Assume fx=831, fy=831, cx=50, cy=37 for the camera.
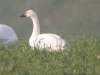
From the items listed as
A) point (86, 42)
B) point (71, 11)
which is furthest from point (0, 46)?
point (71, 11)

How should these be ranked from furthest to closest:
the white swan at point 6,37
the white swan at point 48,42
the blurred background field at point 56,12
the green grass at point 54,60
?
the blurred background field at point 56,12 < the white swan at point 6,37 < the white swan at point 48,42 < the green grass at point 54,60

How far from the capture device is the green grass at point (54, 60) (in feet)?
40.4

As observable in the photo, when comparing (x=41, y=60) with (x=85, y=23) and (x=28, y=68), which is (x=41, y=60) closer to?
(x=28, y=68)

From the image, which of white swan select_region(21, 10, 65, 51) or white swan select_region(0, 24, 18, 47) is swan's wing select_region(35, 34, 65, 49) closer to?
white swan select_region(21, 10, 65, 51)

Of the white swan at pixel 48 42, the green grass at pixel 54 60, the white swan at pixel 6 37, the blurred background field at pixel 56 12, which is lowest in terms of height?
the green grass at pixel 54 60

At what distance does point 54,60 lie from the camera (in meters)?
13.2

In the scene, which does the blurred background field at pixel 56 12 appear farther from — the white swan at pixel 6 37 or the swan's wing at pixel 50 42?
the swan's wing at pixel 50 42

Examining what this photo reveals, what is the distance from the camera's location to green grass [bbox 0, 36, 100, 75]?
12299mm

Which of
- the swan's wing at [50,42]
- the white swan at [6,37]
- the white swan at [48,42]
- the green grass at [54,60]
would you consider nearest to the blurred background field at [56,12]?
the white swan at [6,37]

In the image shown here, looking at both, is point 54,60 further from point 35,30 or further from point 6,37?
point 6,37

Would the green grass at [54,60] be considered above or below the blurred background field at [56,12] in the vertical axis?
below

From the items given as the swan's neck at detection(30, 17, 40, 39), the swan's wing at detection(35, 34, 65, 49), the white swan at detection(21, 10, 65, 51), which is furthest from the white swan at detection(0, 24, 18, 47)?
the swan's wing at detection(35, 34, 65, 49)

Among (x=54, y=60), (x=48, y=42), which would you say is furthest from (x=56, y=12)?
(x=54, y=60)

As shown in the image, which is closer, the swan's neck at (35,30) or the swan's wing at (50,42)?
the swan's wing at (50,42)
